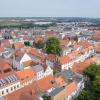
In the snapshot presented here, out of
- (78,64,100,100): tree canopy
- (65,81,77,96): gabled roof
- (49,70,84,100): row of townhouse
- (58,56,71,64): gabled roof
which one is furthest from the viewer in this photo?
(58,56,71,64): gabled roof

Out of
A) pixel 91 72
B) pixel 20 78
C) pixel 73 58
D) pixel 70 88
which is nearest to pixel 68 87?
pixel 70 88

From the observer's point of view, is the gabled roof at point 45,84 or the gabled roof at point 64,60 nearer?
the gabled roof at point 45,84

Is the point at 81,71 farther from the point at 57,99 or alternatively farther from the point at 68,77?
the point at 57,99

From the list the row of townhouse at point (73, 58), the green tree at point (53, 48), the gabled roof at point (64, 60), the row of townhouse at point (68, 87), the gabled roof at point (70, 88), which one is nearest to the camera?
the row of townhouse at point (68, 87)

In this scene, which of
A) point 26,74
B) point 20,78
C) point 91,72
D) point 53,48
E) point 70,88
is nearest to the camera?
point 70,88

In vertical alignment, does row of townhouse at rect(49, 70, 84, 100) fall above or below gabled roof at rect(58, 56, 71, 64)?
below

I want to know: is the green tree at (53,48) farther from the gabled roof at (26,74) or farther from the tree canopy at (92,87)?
the tree canopy at (92,87)

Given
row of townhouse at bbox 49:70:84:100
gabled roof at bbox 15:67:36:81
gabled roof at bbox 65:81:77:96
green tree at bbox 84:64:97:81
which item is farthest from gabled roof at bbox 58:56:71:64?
gabled roof at bbox 65:81:77:96

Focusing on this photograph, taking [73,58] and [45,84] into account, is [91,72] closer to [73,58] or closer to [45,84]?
[45,84]

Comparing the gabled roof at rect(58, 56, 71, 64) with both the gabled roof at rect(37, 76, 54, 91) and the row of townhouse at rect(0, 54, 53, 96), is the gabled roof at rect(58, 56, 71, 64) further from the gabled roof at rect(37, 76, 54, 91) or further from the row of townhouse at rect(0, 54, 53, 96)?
the gabled roof at rect(37, 76, 54, 91)

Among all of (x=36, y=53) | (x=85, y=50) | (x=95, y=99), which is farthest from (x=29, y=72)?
(x=85, y=50)

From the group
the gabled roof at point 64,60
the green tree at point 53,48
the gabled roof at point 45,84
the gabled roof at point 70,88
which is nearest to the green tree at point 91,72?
the gabled roof at point 70,88
